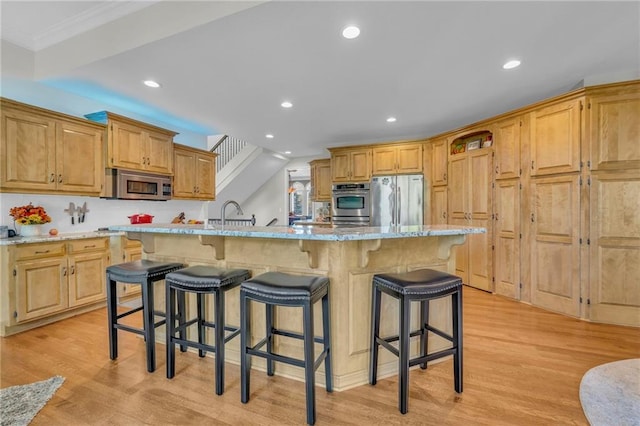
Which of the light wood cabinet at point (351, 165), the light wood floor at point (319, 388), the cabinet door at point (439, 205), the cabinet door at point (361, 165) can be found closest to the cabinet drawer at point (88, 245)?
the light wood floor at point (319, 388)

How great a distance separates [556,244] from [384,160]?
292 cm

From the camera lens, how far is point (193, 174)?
16.0ft

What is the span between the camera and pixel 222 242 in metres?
2.27

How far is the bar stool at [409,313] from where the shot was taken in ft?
5.50

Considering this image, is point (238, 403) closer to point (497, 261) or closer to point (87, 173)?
point (87, 173)

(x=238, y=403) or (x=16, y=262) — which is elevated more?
(x=16, y=262)

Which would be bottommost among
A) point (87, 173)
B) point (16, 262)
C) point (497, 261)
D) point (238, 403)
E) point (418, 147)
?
point (238, 403)

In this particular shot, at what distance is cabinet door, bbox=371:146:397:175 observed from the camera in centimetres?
529

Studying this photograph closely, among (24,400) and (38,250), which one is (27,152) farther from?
(24,400)

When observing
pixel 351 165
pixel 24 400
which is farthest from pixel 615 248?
pixel 24 400

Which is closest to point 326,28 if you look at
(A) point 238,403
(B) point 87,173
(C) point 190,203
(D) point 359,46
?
(D) point 359,46

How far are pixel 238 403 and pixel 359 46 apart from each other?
2758 mm

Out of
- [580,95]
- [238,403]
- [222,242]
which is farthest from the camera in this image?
[580,95]

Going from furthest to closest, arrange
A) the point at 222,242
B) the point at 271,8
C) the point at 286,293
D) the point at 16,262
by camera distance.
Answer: the point at 16,262 → the point at 222,242 → the point at 271,8 → the point at 286,293
